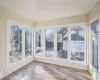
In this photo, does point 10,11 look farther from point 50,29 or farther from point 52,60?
point 52,60

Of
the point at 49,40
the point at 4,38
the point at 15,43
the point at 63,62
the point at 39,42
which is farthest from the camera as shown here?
the point at 39,42

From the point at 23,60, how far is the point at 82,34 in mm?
3133

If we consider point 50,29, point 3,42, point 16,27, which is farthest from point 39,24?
point 3,42

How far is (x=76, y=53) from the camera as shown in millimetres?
4004

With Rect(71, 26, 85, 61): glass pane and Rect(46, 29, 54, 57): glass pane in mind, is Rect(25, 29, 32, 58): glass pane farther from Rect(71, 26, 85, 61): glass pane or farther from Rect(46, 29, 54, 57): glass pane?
Rect(71, 26, 85, 61): glass pane

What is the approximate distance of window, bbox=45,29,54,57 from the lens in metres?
4.66

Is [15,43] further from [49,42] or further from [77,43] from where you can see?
[77,43]

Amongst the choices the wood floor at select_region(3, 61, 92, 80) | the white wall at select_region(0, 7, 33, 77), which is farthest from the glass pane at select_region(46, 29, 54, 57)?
the white wall at select_region(0, 7, 33, 77)

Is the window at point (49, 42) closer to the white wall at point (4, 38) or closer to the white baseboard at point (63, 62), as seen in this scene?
the white baseboard at point (63, 62)

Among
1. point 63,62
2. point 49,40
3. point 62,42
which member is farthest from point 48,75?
point 49,40

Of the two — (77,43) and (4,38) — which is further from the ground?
(4,38)

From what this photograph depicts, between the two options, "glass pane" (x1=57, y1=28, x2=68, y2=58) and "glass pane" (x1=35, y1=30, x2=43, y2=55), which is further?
"glass pane" (x1=35, y1=30, x2=43, y2=55)

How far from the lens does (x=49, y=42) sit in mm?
4770

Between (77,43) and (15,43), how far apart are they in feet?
9.42
